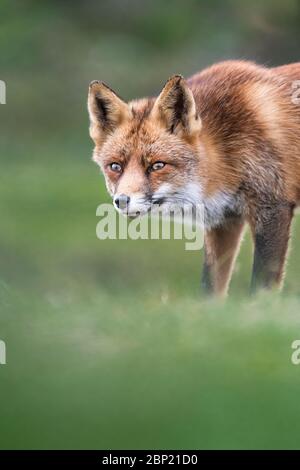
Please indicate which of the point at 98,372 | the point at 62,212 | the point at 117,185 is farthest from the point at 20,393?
the point at 62,212

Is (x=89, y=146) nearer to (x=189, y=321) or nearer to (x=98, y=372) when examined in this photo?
(x=189, y=321)

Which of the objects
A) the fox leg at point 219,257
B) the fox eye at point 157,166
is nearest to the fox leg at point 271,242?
the fox leg at point 219,257

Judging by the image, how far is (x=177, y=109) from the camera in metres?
6.91

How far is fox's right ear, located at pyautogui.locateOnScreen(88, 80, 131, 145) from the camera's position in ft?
22.9

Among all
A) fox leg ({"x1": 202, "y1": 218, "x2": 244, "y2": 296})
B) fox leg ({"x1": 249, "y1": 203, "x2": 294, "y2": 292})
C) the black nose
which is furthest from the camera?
fox leg ({"x1": 202, "y1": 218, "x2": 244, "y2": 296})

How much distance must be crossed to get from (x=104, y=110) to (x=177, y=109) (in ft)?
1.89

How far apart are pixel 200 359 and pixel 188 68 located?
1381 cm

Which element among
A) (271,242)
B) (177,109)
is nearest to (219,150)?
(177,109)

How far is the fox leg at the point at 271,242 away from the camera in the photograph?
6.87 m

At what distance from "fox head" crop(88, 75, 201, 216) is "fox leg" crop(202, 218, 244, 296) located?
1.97ft

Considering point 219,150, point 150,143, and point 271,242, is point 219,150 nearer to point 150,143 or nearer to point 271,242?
point 150,143

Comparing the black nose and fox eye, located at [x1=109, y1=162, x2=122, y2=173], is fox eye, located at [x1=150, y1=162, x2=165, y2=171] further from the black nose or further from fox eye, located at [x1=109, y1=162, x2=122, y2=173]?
the black nose

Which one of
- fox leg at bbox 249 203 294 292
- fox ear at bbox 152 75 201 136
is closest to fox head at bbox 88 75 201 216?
fox ear at bbox 152 75 201 136

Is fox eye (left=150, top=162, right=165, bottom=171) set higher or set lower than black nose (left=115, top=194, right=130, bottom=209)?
higher
